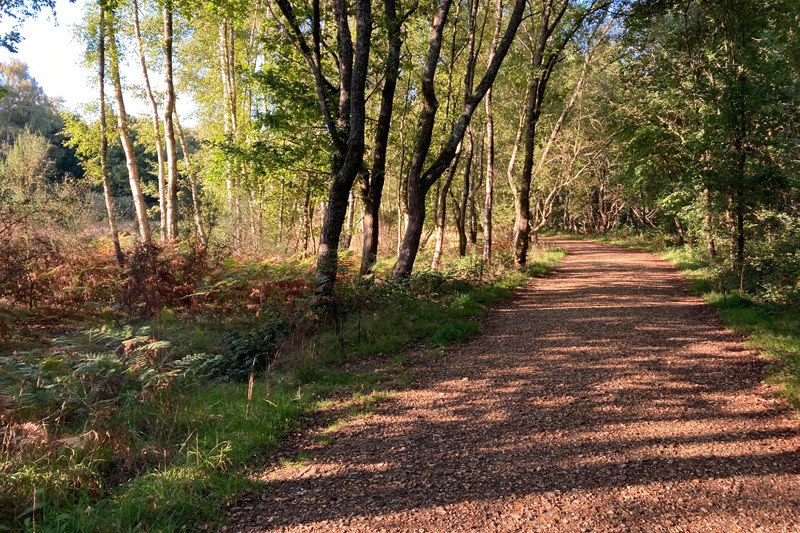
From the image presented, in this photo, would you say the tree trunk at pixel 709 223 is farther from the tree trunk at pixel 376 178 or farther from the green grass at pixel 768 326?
the tree trunk at pixel 376 178

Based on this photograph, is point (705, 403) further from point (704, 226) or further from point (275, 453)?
point (704, 226)

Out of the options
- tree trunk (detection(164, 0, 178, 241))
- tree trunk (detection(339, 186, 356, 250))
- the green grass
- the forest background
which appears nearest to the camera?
the forest background

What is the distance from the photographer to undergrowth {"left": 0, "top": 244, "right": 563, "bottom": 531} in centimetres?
321

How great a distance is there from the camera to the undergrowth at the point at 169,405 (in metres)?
3.21

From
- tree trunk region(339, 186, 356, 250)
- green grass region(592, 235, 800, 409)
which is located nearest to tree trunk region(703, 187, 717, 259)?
green grass region(592, 235, 800, 409)

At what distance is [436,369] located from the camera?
21.0 feet

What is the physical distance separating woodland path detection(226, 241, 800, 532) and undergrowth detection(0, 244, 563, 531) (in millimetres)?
477

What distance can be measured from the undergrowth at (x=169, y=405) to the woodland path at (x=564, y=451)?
18.8 inches

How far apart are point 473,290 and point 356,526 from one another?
27.1 ft

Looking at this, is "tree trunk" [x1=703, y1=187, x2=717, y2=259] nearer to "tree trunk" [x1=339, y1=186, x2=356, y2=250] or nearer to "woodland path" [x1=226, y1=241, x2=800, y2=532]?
"woodland path" [x1=226, y1=241, x2=800, y2=532]

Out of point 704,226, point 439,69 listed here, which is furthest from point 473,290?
point 439,69

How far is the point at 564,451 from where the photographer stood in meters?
4.02

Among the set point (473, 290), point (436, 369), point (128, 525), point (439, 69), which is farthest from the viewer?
point (439, 69)

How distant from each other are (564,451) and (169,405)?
3.64 m
